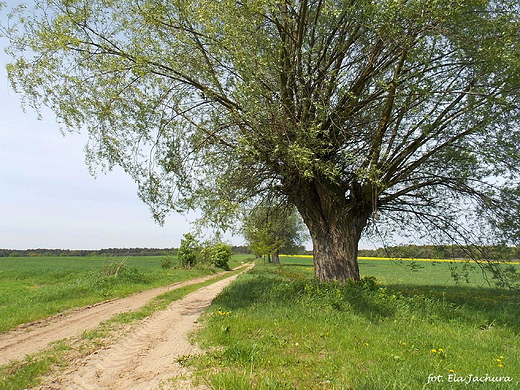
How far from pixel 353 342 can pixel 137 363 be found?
3.56 m

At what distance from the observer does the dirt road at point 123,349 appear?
4.36m

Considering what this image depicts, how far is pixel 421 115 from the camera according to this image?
30.1 feet

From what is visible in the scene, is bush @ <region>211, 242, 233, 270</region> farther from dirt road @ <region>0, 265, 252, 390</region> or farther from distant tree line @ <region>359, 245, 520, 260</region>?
dirt road @ <region>0, 265, 252, 390</region>

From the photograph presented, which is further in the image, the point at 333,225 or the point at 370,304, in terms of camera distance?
the point at 333,225

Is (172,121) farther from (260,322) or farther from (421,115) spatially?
(421,115)

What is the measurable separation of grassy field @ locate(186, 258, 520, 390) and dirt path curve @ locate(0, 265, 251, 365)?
3.02m

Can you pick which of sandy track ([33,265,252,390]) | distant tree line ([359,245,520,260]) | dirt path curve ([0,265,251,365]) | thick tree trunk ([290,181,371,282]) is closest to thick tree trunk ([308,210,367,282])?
Result: thick tree trunk ([290,181,371,282])

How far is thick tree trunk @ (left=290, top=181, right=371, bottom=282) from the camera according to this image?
1011cm

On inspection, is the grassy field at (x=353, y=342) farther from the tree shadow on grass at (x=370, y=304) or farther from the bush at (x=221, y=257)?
the bush at (x=221, y=257)

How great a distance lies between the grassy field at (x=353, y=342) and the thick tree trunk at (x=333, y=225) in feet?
2.30

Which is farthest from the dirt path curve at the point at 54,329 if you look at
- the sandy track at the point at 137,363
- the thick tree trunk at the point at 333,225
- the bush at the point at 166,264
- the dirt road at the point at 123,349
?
the bush at the point at 166,264

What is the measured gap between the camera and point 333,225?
10.3 meters

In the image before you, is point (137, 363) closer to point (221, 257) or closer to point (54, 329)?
point (54, 329)

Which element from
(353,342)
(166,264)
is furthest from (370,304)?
(166,264)
